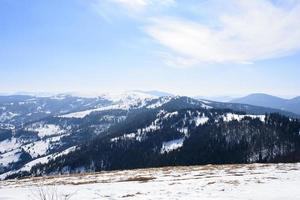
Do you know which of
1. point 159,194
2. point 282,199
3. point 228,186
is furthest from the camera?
point 228,186

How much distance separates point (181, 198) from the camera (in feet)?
102

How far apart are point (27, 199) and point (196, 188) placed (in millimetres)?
16850

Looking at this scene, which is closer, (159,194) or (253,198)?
(253,198)

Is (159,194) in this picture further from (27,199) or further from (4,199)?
(4,199)

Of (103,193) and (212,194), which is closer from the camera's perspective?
(212,194)

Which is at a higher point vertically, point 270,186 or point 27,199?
point 270,186

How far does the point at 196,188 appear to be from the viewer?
38000 millimetres

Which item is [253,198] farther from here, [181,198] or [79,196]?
[79,196]

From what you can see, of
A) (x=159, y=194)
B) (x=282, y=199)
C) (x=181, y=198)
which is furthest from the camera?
(x=159, y=194)

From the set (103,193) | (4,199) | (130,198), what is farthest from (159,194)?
(4,199)

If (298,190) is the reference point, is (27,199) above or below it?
below

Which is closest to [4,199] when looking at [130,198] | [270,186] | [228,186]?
[130,198]

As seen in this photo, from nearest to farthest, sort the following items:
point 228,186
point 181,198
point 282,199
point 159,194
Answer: point 282,199
point 181,198
point 159,194
point 228,186

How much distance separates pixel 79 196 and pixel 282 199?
19.1m
